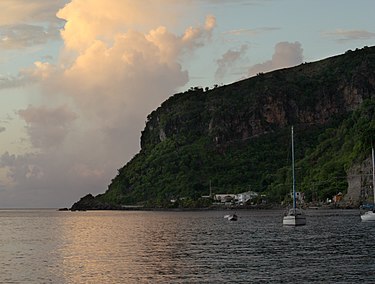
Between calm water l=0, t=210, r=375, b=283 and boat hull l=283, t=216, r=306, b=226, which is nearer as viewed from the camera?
calm water l=0, t=210, r=375, b=283

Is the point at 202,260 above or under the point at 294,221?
under

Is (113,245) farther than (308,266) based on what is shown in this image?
Yes

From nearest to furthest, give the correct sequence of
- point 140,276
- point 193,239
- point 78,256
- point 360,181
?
point 140,276 < point 78,256 < point 193,239 < point 360,181

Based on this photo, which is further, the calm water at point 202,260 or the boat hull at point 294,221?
the boat hull at point 294,221

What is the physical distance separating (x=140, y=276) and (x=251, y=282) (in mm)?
9461

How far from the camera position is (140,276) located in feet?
171

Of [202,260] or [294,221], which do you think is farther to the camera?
[294,221]

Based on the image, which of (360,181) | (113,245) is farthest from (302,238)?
(360,181)

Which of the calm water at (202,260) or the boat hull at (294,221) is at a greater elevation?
the boat hull at (294,221)

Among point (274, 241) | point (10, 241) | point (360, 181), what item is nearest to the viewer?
point (274, 241)

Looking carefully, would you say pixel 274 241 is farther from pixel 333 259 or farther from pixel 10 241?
pixel 10 241

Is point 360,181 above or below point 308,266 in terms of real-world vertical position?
above

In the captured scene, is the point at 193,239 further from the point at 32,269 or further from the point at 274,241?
the point at 32,269

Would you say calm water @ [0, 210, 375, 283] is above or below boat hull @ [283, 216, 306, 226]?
below
